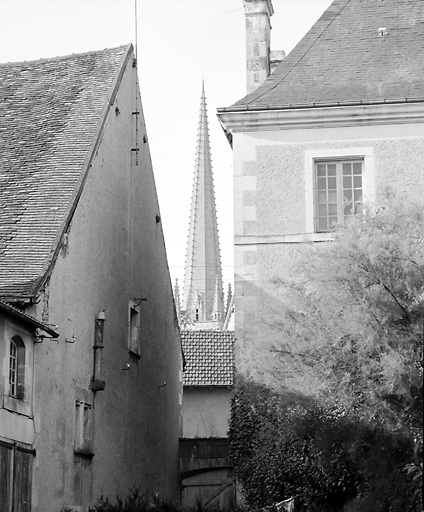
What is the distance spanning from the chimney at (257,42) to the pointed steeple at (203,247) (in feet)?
239

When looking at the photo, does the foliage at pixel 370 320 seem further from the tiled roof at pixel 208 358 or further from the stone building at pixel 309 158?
the tiled roof at pixel 208 358

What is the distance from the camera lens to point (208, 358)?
35.8 metres

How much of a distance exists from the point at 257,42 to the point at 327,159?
3.46 metres

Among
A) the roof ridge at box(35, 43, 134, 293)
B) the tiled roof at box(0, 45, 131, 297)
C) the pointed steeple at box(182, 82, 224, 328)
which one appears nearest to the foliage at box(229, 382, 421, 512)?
the roof ridge at box(35, 43, 134, 293)

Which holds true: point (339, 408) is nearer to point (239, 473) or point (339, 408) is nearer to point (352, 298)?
point (352, 298)

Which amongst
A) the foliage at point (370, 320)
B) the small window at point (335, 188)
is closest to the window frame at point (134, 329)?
the small window at point (335, 188)

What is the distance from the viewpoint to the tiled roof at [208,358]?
34812 mm

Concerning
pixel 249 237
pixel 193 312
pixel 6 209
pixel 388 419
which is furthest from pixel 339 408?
pixel 193 312

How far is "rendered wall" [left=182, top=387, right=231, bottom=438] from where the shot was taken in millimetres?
34375

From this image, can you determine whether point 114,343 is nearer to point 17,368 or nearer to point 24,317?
point 17,368

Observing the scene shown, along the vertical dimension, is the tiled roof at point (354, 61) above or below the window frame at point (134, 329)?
above

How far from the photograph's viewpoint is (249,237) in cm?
2019

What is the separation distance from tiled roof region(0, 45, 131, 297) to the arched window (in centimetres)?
77

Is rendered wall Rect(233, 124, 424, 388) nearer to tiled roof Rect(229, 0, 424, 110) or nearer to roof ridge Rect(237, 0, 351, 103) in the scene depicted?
tiled roof Rect(229, 0, 424, 110)
